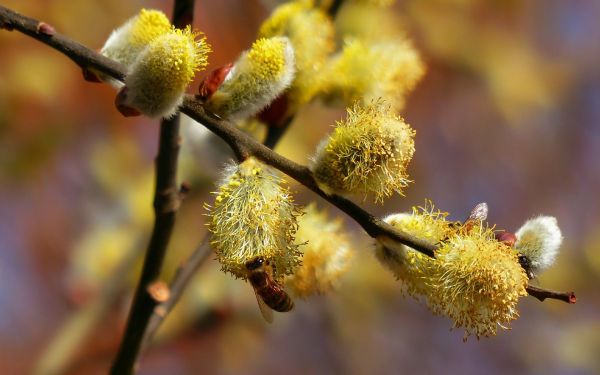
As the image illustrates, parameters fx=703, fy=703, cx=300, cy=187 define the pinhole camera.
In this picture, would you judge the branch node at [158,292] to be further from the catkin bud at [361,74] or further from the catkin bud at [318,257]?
the catkin bud at [361,74]

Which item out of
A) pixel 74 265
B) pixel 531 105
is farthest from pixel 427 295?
pixel 531 105

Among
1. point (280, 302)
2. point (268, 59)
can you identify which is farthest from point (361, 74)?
point (280, 302)

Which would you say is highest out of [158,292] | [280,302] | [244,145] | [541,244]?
[541,244]

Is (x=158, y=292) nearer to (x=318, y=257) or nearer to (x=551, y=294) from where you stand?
(x=318, y=257)

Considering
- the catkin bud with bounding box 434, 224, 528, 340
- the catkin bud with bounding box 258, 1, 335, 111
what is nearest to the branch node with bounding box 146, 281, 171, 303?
the catkin bud with bounding box 258, 1, 335, 111

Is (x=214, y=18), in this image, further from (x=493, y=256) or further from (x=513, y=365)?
(x=493, y=256)

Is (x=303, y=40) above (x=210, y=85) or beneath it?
above
